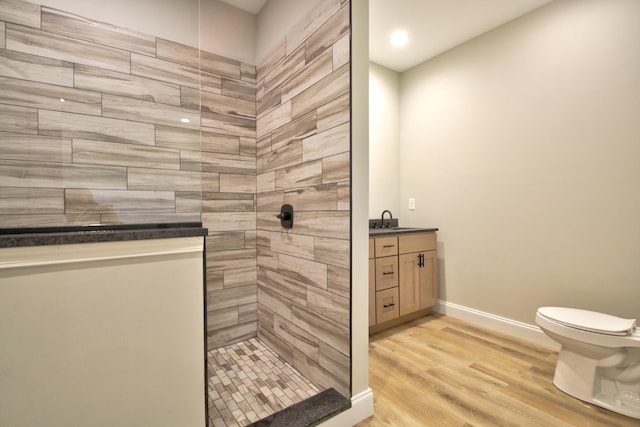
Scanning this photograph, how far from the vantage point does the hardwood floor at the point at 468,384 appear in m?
1.54

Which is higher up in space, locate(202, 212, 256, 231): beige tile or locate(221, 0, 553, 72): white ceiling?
locate(221, 0, 553, 72): white ceiling

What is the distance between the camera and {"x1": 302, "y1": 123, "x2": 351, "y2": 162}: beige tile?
5.07 ft

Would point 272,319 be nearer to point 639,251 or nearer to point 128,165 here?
point 128,165

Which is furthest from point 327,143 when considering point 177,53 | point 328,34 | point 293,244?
point 177,53

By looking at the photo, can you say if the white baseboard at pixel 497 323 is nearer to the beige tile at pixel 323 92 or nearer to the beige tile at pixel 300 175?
the beige tile at pixel 300 175

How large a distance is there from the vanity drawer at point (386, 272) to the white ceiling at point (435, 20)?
214cm

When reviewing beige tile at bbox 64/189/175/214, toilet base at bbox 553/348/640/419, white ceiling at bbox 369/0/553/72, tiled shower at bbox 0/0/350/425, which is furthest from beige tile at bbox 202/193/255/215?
toilet base at bbox 553/348/640/419

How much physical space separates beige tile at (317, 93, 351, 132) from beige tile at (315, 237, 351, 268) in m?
0.66

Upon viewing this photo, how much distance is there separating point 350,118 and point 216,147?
1284 mm


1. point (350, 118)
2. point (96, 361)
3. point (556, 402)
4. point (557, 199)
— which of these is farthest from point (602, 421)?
point (96, 361)

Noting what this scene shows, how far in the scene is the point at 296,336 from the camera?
6.50 feet

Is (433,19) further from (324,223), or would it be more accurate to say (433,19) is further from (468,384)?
(468,384)

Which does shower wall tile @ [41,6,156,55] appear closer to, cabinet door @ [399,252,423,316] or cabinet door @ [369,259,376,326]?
cabinet door @ [369,259,376,326]

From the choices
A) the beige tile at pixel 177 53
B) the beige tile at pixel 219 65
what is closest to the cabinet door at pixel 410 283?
the beige tile at pixel 219 65
